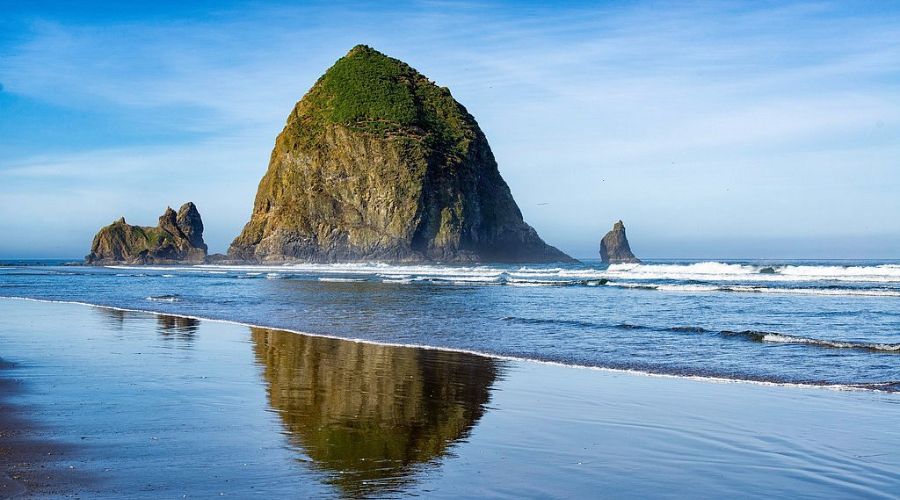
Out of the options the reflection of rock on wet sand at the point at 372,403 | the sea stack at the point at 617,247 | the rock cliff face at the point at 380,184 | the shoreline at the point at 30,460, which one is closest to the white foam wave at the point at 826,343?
the reflection of rock on wet sand at the point at 372,403

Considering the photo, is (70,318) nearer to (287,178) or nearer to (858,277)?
(858,277)

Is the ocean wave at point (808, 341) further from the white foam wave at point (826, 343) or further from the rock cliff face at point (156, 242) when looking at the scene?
the rock cliff face at point (156, 242)

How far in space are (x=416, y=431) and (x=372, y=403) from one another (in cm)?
160

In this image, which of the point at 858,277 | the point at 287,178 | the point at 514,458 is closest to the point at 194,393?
the point at 514,458

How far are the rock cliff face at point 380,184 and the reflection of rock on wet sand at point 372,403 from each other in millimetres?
86449

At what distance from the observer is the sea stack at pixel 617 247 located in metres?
127

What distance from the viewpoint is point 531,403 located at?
30.3ft

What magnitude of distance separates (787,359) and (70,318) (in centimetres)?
1755

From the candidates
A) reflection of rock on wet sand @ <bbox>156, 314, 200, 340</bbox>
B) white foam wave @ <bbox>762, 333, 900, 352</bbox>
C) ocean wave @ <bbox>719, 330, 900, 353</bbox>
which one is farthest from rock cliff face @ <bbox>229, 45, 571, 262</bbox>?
white foam wave @ <bbox>762, 333, 900, 352</bbox>

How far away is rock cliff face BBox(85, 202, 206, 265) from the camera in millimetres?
128375

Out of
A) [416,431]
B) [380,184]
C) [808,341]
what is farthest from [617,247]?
[416,431]

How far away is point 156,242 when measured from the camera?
13075 centimetres

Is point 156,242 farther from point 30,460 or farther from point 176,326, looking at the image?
point 30,460

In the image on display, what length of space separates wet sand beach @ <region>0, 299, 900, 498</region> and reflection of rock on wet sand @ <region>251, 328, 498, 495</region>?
35 millimetres
